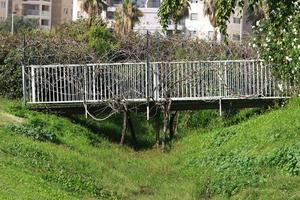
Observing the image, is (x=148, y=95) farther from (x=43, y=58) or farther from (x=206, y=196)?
(x=206, y=196)

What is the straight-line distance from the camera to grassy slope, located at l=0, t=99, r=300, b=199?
9.92m

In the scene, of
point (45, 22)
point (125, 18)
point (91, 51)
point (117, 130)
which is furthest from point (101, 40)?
point (45, 22)

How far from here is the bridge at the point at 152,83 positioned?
17.9 meters

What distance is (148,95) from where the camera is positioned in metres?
17.7

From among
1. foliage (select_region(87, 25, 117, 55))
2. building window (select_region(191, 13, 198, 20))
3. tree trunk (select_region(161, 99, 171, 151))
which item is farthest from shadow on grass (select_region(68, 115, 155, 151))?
building window (select_region(191, 13, 198, 20))

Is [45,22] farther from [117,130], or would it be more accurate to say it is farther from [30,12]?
[117,130]

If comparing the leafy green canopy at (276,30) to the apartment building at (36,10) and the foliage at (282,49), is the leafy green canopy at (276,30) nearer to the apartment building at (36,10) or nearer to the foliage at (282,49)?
the foliage at (282,49)

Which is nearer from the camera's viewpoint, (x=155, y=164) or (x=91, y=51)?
(x=155, y=164)

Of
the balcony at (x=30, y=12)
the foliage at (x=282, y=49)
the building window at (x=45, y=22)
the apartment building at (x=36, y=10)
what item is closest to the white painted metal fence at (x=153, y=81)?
the foliage at (x=282, y=49)

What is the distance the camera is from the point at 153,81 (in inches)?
704

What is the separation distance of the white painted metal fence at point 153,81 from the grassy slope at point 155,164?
102 cm

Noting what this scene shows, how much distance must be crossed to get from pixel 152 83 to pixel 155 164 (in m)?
3.28

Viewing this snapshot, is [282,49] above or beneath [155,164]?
above

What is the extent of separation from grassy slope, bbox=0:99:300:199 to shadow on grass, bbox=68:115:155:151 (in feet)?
3.05
